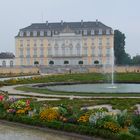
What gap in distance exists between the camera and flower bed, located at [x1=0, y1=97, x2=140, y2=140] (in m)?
7.67

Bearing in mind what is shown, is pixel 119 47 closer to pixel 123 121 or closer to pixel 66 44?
pixel 66 44

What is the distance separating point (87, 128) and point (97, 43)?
58.6m

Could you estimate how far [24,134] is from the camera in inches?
331

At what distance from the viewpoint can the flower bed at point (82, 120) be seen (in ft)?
25.2

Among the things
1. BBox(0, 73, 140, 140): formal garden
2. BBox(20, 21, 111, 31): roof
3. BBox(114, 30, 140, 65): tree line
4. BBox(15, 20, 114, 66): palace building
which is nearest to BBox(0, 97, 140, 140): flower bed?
BBox(0, 73, 140, 140): formal garden

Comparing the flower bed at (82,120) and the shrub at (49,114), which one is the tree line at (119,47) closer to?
the flower bed at (82,120)

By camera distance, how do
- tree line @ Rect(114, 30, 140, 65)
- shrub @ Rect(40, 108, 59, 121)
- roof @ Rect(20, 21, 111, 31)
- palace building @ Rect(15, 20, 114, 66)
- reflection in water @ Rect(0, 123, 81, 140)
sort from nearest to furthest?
reflection in water @ Rect(0, 123, 81, 140)
shrub @ Rect(40, 108, 59, 121)
palace building @ Rect(15, 20, 114, 66)
roof @ Rect(20, 21, 111, 31)
tree line @ Rect(114, 30, 140, 65)

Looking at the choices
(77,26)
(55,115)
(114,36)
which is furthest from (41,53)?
(55,115)

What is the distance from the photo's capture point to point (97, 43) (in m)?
66.2

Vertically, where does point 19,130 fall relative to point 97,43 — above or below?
below

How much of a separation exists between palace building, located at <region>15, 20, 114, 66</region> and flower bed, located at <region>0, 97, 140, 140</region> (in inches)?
2173

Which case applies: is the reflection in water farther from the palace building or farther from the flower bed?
the palace building

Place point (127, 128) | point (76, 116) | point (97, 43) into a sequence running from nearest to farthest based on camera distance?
point (127, 128)
point (76, 116)
point (97, 43)

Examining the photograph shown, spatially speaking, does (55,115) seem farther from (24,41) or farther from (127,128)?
(24,41)
